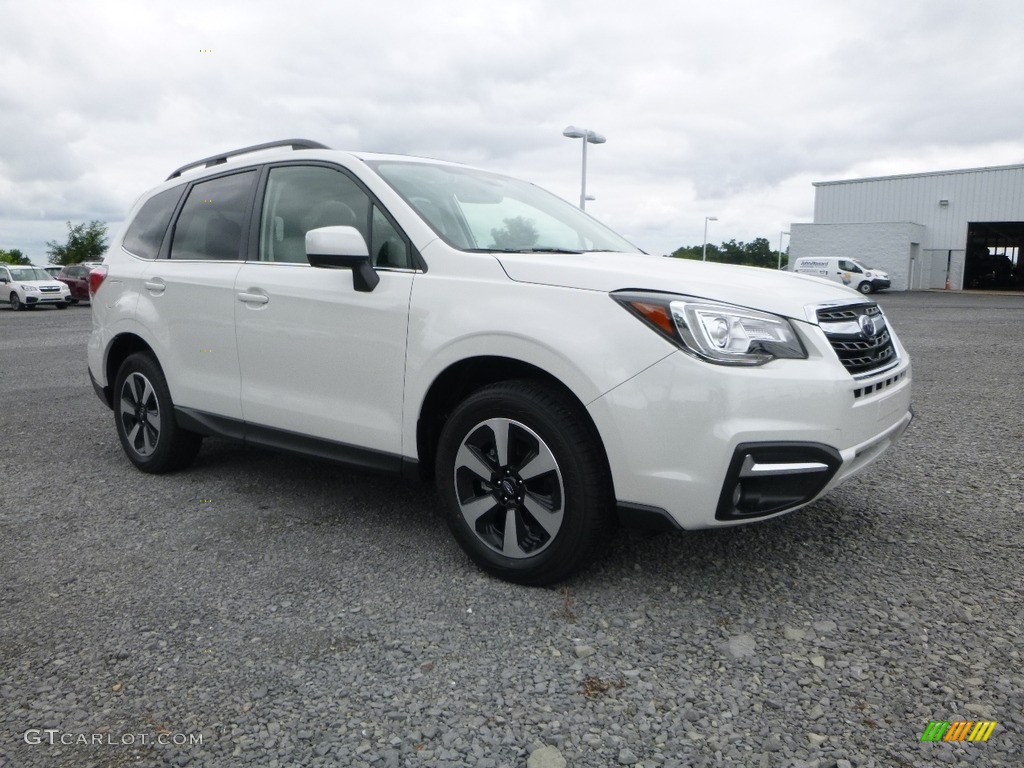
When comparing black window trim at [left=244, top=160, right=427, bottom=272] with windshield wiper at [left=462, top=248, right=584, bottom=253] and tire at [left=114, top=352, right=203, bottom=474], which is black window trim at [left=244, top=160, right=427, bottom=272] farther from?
tire at [left=114, top=352, right=203, bottom=474]

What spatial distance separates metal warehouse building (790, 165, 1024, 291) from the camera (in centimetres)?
4166

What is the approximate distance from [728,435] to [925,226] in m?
47.1

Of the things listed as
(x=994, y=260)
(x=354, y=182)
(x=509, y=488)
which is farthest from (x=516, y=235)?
(x=994, y=260)

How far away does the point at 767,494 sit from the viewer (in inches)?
108

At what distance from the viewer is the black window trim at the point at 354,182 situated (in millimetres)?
3422

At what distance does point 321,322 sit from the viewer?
12.0 ft

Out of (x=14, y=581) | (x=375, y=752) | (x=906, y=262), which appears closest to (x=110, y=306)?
(x=14, y=581)

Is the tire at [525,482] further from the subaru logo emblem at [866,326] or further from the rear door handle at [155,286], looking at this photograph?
the rear door handle at [155,286]

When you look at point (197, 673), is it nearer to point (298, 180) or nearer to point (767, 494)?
point (767, 494)

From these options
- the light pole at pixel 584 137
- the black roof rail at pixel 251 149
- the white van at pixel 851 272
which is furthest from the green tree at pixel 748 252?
the black roof rail at pixel 251 149

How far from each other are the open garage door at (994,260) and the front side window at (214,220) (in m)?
46.7

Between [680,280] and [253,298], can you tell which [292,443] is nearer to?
[253,298]

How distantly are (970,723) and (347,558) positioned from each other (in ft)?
7.63

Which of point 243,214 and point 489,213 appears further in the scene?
point 243,214
